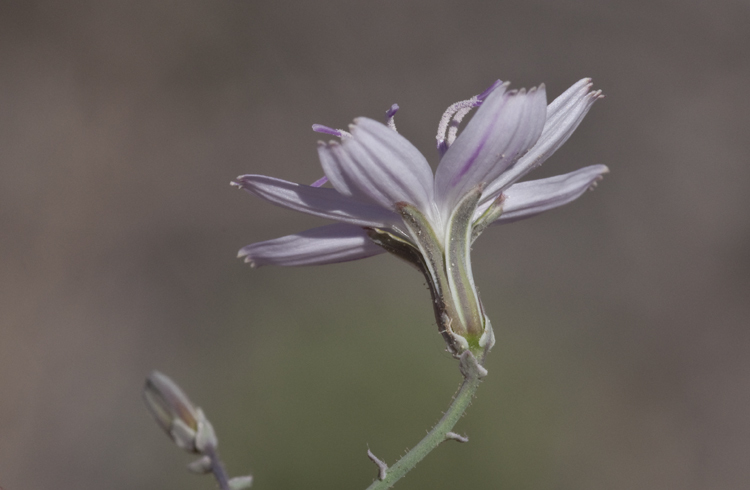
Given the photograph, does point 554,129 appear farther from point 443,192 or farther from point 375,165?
point 375,165

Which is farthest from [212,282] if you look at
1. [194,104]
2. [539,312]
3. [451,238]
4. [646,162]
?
[451,238]

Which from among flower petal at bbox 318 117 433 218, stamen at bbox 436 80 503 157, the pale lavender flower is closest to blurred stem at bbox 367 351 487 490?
the pale lavender flower

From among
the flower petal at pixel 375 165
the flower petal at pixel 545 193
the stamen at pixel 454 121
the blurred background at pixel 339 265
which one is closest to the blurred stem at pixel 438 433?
the flower petal at pixel 375 165

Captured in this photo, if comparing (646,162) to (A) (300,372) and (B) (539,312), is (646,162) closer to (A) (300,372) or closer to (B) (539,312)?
(B) (539,312)

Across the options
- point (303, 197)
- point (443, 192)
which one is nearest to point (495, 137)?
point (443, 192)

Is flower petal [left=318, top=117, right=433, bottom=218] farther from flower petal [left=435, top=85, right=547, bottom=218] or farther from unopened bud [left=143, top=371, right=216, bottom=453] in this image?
unopened bud [left=143, top=371, right=216, bottom=453]

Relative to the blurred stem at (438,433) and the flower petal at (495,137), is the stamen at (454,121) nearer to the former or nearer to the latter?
the flower petal at (495,137)

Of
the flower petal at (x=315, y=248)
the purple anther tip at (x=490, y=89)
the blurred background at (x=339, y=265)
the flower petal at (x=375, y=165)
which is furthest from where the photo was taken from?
the blurred background at (x=339, y=265)
